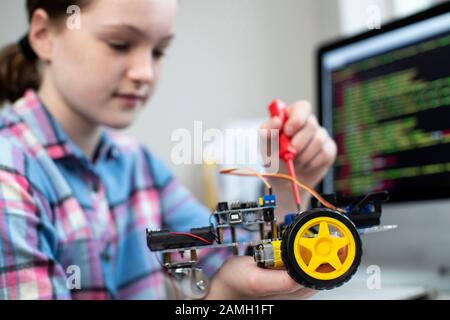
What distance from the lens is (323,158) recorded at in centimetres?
49

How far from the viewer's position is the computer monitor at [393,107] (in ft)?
2.11

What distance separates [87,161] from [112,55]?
7.0 inches

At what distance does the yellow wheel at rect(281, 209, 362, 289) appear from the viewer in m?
0.27

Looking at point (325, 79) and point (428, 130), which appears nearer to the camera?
point (428, 130)

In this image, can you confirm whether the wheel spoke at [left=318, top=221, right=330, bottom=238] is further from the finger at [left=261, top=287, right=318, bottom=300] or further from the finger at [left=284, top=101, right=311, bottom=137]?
the finger at [left=284, top=101, right=311, bottom=137]

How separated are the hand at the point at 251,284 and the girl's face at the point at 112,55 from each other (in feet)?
→ 0.66

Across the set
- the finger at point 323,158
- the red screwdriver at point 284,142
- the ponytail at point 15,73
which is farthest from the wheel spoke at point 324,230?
the ponytail at point 15,73

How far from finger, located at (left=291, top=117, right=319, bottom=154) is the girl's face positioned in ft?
0.52

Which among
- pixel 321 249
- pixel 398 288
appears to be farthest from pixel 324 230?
pixel 398 288

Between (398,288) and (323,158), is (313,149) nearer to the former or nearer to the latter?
(323,158)

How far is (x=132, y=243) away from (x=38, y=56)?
0.27 metres

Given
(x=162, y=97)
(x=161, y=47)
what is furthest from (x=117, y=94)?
(x=162, y=97)

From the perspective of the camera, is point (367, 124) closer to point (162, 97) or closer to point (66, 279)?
point (162, 97)
